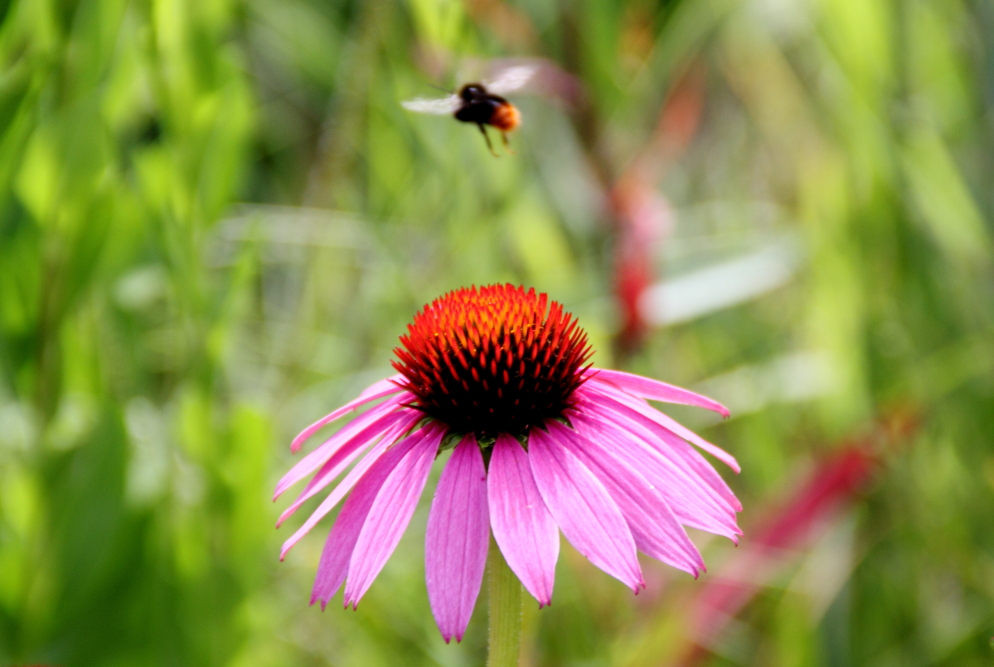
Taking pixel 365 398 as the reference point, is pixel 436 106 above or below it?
above

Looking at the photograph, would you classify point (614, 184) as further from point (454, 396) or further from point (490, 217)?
point (454, 396)

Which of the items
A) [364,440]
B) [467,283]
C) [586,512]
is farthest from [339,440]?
[467,283]

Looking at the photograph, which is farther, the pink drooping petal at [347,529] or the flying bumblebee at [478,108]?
the flying bumblebee at [478,108]

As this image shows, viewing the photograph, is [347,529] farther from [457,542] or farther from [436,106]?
[436,106]

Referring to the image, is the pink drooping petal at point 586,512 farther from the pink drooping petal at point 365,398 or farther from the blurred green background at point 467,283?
the blurred green background at point 467,283

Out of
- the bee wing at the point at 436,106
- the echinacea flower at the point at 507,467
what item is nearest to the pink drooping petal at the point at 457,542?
the echinacea flower at the point at 507,467

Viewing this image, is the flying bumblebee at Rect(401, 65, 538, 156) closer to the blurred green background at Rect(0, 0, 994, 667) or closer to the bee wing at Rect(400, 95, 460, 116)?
the bee wing at Rect(400, 95, 460, 116)

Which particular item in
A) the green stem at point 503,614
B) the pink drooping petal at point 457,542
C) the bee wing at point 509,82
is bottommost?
the green stem at point 503,614
